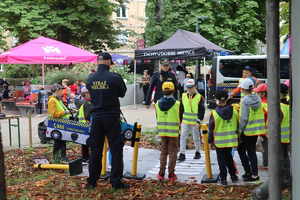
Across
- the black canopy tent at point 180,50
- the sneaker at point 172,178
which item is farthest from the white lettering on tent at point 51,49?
the sneaker at point 172,178

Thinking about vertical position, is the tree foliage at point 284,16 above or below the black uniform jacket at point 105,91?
above

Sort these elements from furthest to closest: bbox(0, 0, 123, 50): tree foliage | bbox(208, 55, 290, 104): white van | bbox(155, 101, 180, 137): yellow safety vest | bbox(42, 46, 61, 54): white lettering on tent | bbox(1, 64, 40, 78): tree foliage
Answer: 1. bbox(1, 64, 40, 78): tree foliage
2. bbox(0, 0, 123, 50): tree foliage
3. bbox(208, 55, 290, 104): white van
4. bbox(42, 46, 61, 54): white lettering on tent
5. bbox(155, 101, 180, 137): yellow safety vest

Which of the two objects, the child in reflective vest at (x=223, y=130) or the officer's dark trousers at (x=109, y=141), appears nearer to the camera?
the officer's dark trousers at (x=109, y=141)

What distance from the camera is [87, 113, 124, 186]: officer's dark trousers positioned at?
6461 millimetres

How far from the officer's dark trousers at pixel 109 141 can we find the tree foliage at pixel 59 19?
2086 cm

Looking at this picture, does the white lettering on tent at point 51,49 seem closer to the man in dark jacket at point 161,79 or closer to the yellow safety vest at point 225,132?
the man in dark jacket at point 161,79

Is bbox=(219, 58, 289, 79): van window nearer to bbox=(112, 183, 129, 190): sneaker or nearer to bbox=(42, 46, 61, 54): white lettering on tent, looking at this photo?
bbox=(42, 46, 61, 54): white lettering on tent

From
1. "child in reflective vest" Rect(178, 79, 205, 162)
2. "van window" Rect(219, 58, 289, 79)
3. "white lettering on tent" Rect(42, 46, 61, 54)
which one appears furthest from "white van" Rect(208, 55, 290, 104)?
"child in reflective vest" Rect(178, 79, 205, 162)

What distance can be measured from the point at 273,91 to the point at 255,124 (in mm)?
3254

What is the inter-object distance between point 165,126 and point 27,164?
10.9 feet

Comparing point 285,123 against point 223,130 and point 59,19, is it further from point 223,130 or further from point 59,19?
point 59,19

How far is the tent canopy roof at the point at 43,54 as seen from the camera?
48.3ft

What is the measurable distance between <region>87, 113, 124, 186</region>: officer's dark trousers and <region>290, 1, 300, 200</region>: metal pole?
3108 mm

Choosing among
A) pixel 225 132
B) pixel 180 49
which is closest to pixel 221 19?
pixel 180 49
